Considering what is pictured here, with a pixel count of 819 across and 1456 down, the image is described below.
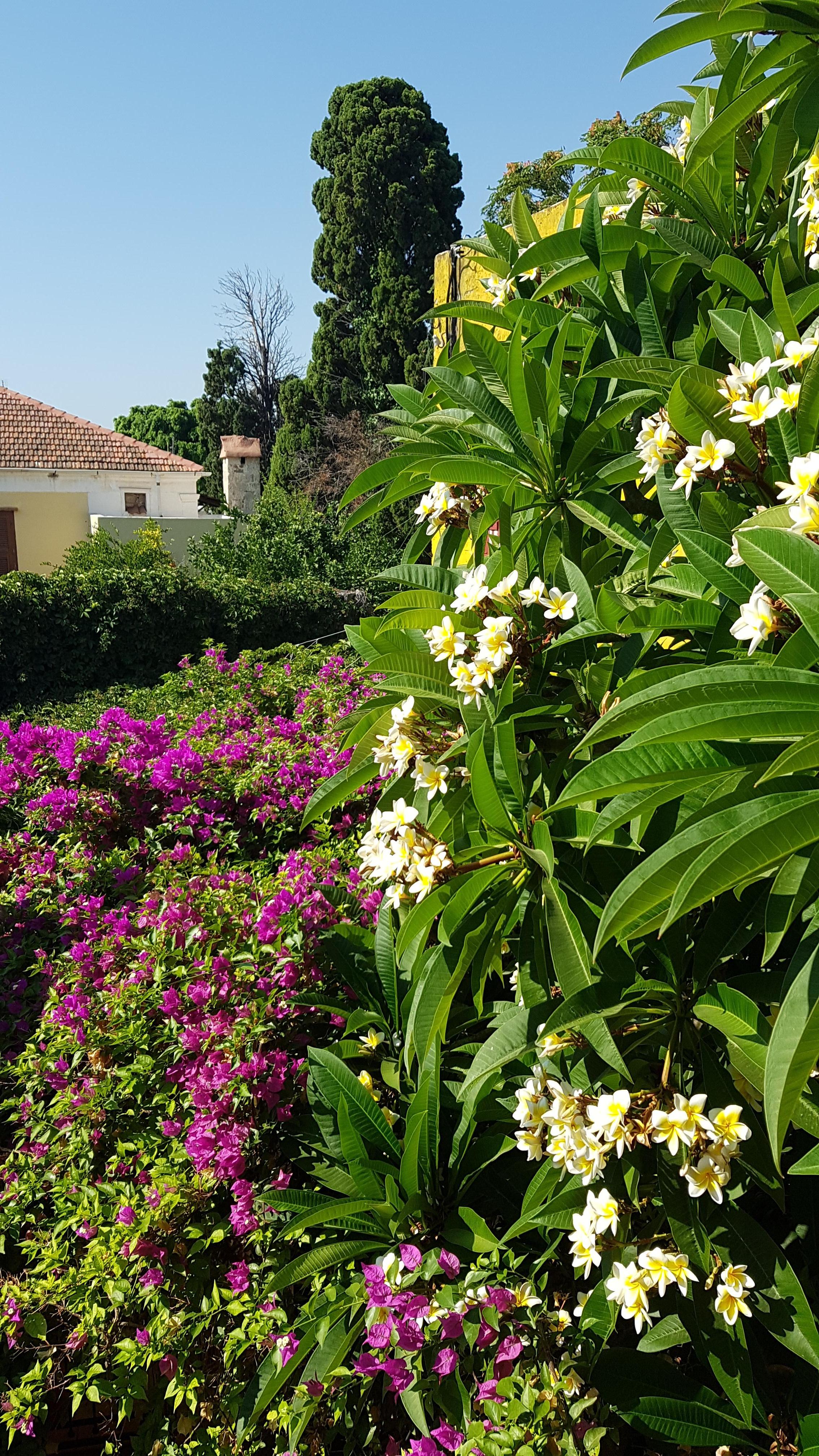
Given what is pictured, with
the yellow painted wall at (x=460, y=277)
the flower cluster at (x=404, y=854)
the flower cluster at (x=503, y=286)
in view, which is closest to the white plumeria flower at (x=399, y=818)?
the flower cluster at (x=404, y=854)

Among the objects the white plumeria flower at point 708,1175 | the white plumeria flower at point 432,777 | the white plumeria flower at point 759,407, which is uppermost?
the white plumeria flower at point 759,407

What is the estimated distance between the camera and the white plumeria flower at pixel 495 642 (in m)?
1.23

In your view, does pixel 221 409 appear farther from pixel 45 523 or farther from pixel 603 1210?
pixel 603 1210

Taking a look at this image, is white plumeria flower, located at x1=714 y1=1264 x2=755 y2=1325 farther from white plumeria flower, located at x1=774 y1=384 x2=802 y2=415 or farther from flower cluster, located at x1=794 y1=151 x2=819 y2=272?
flower cluster, located at x1=794 y1=151 x2=819 y2=272

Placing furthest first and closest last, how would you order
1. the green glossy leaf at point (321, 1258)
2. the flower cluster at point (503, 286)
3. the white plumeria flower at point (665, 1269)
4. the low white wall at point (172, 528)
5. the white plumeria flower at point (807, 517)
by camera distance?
the low white wall at point (172, 528) → the flower cluster at point (503, 286) → the green glossy leaf at point (321, 1258) → the white plumeria flower at point (665, 1269) → the white plumeria flower at point (807, 517)

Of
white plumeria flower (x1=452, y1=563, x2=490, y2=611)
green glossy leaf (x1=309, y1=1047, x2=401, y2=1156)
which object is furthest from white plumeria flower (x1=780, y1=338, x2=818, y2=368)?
green glossy leaf (x1=309, y1=1047, x2=401, y2=1156)

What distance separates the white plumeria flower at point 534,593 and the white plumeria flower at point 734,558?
0.27 metres

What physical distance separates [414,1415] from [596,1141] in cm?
53

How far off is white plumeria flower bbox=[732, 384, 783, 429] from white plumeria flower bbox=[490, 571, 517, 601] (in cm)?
31

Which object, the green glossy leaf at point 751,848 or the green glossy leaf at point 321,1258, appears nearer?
the green glossy leaf at point 751,848

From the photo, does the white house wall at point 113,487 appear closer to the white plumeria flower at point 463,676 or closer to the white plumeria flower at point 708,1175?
the white plumeria flower at point 463,676

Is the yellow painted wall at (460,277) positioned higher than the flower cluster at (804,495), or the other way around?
the yellow painted wall at (460,277)

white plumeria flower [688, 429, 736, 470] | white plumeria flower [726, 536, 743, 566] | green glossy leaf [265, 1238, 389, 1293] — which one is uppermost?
white plumeria flower [688, 429, 736, 470]

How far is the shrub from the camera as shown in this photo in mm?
11438
